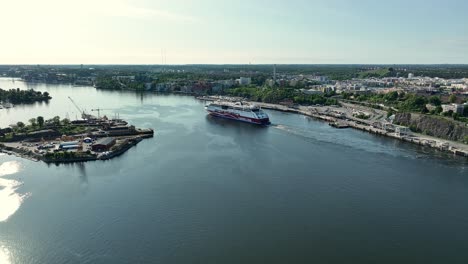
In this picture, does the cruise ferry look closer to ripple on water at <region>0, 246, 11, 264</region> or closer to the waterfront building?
the waterfront building

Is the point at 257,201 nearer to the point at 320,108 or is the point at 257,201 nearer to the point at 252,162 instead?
the point at 252,162

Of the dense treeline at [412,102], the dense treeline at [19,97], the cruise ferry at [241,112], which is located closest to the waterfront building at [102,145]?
the cruise ferry at [241,112]

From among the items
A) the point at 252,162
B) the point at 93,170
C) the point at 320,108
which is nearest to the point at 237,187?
the point at 252,162

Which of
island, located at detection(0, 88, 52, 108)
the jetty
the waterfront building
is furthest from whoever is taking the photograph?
island, located at detection(0, 88, 52, 108)

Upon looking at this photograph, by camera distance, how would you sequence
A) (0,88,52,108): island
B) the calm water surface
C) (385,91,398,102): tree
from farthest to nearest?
(0,88,52,108): island < (385,91,398,102): tree < the calm water surface

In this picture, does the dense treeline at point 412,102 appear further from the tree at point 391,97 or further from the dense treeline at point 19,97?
the dense treeline at point 19,97

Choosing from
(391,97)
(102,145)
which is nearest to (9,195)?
(102,145)

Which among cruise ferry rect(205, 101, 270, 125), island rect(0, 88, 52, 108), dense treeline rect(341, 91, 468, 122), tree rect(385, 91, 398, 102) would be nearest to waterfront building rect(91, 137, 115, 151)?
cruise ferry rect(205, 101, 270, 125)
